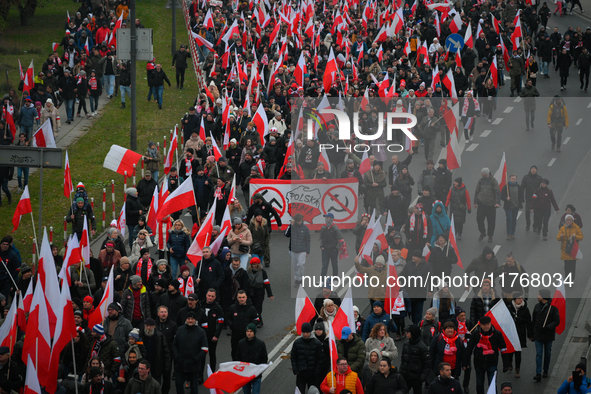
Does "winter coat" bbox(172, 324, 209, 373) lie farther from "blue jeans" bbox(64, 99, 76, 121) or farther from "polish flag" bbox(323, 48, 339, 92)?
"blue jeans" bbox(64, 99, 76, 121)

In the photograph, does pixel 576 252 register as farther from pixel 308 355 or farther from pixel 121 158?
pixel 121 158

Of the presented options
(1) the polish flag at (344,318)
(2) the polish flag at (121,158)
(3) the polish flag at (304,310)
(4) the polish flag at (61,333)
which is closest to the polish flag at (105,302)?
(4) the polish flag at (61,333)

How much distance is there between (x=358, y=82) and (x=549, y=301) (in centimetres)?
1546

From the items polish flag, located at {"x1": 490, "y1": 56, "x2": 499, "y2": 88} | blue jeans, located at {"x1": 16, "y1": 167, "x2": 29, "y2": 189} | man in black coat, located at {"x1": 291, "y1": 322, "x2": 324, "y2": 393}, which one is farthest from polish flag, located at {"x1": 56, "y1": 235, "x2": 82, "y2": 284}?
polish flag, located at {"x1": 490, "y1": 56, "x2": 499, "y2": 88}

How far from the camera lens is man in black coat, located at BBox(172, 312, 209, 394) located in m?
13.1

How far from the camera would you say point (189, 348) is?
1312 cm

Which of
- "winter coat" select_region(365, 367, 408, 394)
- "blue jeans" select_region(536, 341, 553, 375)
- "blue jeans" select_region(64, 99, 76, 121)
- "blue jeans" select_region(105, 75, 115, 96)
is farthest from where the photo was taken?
"blue jeans" select_region(105, 75, 115, 96)

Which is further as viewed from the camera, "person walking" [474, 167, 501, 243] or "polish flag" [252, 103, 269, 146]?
"polish flag" [252, 103, 269, 146]

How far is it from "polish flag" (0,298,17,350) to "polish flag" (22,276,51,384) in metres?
0.21

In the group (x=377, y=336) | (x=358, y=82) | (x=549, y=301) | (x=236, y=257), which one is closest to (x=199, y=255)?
(x=236, y=257)

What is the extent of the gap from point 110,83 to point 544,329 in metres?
21.8

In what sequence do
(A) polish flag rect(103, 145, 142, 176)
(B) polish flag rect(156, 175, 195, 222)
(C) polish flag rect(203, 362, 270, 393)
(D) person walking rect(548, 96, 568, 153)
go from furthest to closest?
(D) person walking rect(548, 96, 568, 153) < (A) polish flag rect(103, 145, 142, 176) < (B) polish flag rect(156, 175, 195, 222) < (C) polish flag rect(203, 362, 270, 393)

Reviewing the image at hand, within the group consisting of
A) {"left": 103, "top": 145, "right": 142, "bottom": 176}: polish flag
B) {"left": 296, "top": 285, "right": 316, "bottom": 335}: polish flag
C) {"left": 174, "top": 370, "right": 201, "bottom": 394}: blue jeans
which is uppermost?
{"left": 103, "top": 145, "right": 142, "bottom": 176}: polish flag

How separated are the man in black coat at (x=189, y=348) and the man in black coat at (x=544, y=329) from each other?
16.9 feet
